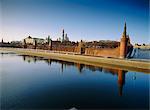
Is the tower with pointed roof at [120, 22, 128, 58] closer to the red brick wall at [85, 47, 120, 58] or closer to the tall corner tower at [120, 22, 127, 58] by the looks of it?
the tall corner tower at [120, 22, 127, 58]

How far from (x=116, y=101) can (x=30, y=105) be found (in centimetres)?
472

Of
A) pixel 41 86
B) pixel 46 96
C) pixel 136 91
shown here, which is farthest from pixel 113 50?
pixel 46 96

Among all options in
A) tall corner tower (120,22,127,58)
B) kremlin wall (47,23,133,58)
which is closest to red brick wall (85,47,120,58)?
kremlin wall (47,23,133,58)

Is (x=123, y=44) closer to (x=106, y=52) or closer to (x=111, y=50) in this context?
(x=111, y=50)

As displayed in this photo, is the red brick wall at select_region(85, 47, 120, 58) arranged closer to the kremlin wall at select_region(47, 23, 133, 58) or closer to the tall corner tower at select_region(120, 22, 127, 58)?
the kremlin wall at select_region(47, 23, 133, 58)

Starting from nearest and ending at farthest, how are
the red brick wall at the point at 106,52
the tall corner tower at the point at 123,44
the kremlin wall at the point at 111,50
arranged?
the tall corner tower at the point at 123,44 → the kremlin wall at the point at 111,50 → the red brick wall at the point at 106,52

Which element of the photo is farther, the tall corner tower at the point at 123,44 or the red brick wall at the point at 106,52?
the red brick wall at the point at 106,52

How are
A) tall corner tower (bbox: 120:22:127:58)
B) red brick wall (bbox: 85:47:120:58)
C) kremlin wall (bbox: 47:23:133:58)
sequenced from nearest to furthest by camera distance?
tall corner tower (bbox: 120:22:127:58), kremlin wall (bbox: 47:23:133:58), red brick wall (bbox: 85:47:120:58)

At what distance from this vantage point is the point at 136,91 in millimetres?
12828

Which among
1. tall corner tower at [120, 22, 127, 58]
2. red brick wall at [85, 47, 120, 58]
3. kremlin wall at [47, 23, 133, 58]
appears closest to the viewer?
tall corner tower at [120, 22, 127, 58]

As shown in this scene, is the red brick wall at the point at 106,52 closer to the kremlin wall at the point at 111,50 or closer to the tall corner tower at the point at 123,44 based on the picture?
the kremlin wall at the point at 111,50

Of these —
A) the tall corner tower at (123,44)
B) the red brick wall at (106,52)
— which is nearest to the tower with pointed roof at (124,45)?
the tall corner tower at (123,44)

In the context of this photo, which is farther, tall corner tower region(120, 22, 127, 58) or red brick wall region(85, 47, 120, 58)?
red brick wall region(85, 47, 120, 58)

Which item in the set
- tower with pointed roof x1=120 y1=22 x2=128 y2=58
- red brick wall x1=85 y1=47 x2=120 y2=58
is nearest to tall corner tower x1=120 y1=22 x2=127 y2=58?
tower with pointed roof x1=120 y1=22 x2=128 y2=58
